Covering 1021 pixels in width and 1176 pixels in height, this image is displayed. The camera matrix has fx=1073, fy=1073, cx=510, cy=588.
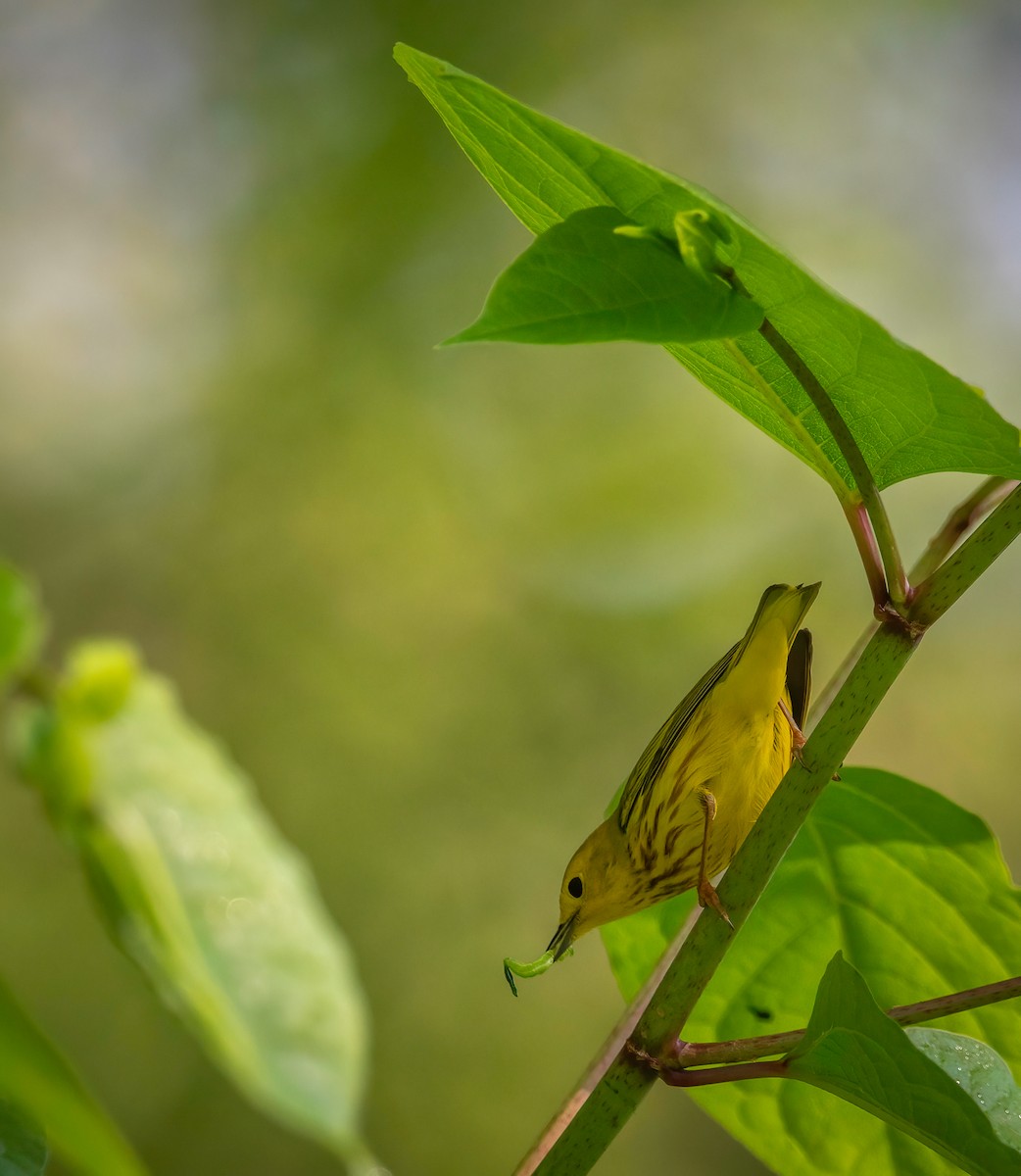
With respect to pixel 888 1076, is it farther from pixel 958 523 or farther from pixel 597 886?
pixel 597 886

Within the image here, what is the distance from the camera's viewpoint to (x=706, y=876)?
0.47 meters

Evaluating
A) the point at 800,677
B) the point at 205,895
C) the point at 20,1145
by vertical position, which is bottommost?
the point at 20,1145

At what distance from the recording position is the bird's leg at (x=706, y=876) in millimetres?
339

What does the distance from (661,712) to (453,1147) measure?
1113 millimetres

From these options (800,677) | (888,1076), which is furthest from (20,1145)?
(800,677)

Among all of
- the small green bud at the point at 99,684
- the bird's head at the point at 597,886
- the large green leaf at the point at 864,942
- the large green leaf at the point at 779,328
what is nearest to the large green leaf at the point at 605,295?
the large green leaf at the point at 779,328

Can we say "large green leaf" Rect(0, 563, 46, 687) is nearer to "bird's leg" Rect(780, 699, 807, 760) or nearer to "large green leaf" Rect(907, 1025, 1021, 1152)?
"large green leaf" Rect(907, 1025, 1021, 1152)

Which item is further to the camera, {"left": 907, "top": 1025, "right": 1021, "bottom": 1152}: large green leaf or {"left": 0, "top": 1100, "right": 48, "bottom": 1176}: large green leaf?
{"left": 907, "top": 1025, "right": 1021, "bottom": 1152}: large green leaf

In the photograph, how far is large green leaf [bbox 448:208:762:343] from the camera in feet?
0.87

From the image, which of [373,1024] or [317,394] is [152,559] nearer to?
[317,394]

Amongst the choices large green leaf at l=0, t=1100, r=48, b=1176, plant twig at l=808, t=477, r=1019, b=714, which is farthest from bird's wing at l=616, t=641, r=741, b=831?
large green leaf at l=0, t=1100, r=48, b=1176

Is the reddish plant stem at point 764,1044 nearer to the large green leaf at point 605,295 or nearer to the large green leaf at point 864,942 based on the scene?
the large green leaf at point 864,942

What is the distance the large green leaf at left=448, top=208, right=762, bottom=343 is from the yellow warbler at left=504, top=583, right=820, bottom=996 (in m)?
0.29

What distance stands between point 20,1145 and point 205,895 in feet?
0.45
